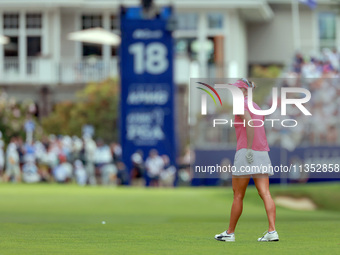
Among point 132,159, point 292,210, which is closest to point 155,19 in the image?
point 132,159

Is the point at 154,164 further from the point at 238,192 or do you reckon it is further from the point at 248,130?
the point at 248,130

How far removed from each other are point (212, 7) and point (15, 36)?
9.08m

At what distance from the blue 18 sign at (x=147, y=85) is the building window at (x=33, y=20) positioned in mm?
15612

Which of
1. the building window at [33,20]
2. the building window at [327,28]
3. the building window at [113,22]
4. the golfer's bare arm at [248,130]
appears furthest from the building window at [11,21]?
the golfer's bare arm at [248,130]

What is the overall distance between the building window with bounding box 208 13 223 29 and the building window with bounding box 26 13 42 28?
778 centimetres

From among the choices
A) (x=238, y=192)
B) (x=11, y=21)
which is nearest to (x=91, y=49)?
(x=11, y=21)

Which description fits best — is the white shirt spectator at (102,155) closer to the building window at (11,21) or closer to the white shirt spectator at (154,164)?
the white shirt spectator at (154,164)

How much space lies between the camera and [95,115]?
41344 millimetres

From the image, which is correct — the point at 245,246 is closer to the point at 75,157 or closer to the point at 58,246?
the point at 58,246

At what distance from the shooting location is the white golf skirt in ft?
36.1

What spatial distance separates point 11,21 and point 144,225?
31599mm

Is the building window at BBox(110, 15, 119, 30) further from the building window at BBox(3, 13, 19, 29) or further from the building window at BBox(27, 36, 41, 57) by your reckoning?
the building window at BBox(3, 13, 19, 29)

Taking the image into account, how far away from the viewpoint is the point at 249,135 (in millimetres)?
11047

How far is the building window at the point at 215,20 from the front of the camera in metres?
44.2
